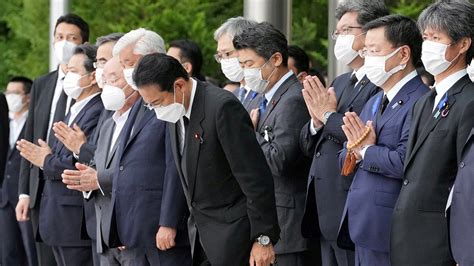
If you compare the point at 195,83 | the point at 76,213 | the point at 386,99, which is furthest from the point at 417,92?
the point at 76,213

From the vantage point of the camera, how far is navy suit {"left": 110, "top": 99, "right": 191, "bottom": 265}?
7324mm

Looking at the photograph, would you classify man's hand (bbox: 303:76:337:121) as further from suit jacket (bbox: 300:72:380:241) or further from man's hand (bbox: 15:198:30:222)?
man's hand (bbox: 15:198:30:222)

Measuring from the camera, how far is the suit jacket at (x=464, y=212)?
5.60m

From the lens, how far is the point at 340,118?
7008mm

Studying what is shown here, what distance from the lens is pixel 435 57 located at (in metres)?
6.12

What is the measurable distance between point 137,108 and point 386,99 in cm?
184

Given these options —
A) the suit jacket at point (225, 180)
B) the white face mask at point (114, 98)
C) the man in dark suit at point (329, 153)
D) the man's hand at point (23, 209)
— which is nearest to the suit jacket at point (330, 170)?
the man in dark suit at point (329, 153)

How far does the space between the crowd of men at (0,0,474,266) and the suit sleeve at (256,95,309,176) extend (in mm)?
10

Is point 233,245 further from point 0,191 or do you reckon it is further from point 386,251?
point 0,191

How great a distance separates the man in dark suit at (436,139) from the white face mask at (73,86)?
335 centimetres

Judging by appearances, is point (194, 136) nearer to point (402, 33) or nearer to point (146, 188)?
point (146, 188)

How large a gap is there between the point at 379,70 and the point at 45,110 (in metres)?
3.71

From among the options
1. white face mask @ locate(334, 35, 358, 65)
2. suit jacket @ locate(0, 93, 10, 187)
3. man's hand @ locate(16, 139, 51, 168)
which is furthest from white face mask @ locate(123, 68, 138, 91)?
suit jacket @ locate(0, 93, 10, 187)

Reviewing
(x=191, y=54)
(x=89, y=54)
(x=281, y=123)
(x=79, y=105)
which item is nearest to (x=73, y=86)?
(x=79, y=105)
